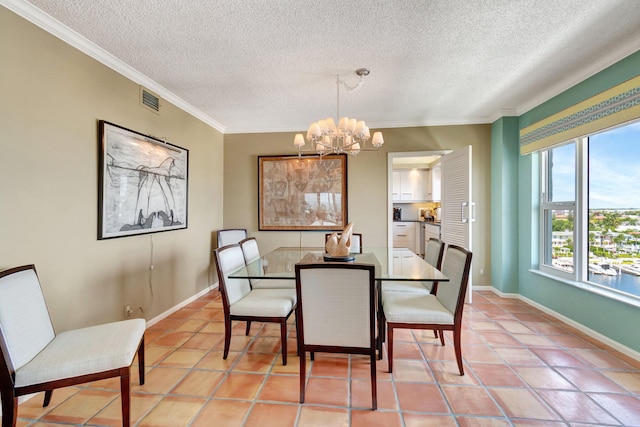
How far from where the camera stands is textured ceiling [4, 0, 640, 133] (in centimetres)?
180

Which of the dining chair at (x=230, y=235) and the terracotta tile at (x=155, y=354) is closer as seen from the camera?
the terracotta tile at (x=155, y=354)

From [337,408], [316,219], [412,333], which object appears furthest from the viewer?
[316,219]

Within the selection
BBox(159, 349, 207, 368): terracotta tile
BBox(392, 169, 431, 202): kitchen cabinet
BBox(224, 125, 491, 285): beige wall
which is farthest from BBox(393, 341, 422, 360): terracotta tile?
BBox(392, 169, 431, 202): kitchen cabinet

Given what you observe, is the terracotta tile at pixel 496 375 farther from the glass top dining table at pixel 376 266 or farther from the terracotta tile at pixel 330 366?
the terracotta tile at pixel 330 366

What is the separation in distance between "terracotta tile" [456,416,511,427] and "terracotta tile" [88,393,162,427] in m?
1.80

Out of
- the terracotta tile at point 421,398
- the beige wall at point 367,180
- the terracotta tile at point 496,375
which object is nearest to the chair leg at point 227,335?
the terracotta tile at point 421,398

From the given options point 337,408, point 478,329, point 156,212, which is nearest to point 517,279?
point 478,329

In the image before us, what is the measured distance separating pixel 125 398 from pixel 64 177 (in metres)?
1.55

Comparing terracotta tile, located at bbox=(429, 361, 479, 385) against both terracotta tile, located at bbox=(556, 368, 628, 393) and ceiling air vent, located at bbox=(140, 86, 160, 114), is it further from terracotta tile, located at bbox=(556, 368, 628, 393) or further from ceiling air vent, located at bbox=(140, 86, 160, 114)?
ceiling air vent, located at bbox=(140, 86, 160, 114)

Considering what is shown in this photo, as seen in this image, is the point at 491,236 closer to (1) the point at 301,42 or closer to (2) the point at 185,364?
(1) the point at 301,42

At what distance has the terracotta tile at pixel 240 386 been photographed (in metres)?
1.81

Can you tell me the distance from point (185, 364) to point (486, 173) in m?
4.19

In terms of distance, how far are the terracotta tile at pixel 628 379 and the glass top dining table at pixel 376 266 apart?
1292 mm

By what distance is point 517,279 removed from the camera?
3.73m
